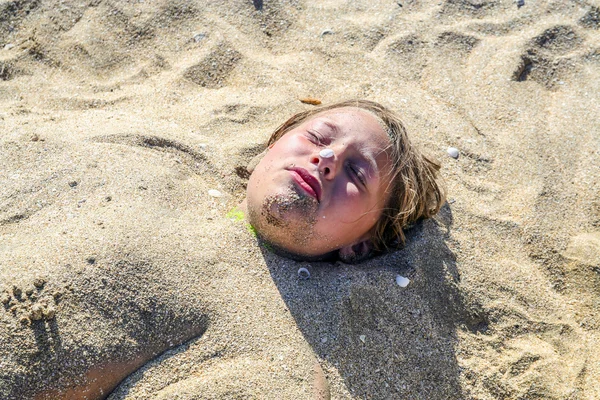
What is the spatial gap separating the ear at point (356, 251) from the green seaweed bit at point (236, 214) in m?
0.59

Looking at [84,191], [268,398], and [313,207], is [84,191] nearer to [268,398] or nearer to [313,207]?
[313,207]

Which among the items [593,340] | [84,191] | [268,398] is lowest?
[593,340]

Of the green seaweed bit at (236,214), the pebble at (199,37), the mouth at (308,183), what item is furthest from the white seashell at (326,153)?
the pebble at (199,37)

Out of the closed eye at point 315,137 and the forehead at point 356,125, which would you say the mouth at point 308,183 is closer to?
the closed eye at point 315,137

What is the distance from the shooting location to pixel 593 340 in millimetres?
2926

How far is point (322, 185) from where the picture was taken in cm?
273

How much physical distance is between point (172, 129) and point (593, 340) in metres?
2.77

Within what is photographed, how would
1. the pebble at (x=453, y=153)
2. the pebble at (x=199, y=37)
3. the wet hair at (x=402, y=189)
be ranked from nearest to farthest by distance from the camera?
the wet hair at (x=402, y=189) < the pebble at (x=453, y=153) < the pebble at (x=199, y=37)

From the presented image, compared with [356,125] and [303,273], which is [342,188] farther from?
[303,273]

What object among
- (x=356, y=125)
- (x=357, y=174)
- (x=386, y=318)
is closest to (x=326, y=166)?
(x=357, y=174)

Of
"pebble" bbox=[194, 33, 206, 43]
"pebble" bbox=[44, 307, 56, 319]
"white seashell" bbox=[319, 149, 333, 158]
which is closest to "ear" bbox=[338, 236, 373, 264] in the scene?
"white seashell" bbox=[319, 149, 333, 158]

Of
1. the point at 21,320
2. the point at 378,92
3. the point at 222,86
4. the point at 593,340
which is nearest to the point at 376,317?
the point at 593,340

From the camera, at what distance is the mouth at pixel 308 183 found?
271cm

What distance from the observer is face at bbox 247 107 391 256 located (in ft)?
8.95
